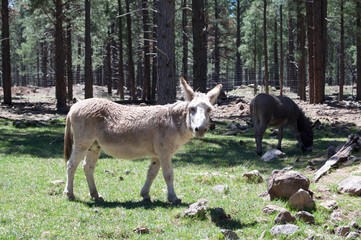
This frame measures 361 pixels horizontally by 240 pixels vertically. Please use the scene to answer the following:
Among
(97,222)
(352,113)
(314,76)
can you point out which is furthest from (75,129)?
(314,76)

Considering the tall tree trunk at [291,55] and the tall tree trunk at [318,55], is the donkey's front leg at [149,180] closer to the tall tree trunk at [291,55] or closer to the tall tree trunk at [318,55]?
the tall tree trunk at [318,55]

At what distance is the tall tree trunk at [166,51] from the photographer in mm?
15297

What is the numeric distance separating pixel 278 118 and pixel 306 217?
844 centimetres

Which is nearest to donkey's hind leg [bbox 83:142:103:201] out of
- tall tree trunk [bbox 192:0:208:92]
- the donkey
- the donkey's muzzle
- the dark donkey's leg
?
the donkey

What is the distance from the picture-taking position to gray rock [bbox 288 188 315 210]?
7152 mm

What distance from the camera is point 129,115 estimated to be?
8055 mm

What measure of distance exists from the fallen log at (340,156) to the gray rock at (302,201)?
8.44ft

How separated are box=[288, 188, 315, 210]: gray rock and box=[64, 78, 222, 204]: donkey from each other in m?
1.64

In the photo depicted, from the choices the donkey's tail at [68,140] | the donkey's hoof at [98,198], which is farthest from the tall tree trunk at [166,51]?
the donkey's hoof at [98,198]

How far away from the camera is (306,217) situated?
6656mm

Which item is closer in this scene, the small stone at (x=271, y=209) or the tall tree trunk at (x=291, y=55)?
the small stone at (x=271, y=209)

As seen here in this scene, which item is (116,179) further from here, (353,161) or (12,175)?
(353,161)

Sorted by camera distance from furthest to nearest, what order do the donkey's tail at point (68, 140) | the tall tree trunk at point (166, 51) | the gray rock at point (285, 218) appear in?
the tall tree trunk at point (166, 51) → the donkey's tail at point (68, 140) → the gray rock at point (285, 218)

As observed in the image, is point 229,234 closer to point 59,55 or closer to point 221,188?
point 221,188
